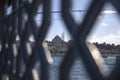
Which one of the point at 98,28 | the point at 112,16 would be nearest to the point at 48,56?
the point at 98,28

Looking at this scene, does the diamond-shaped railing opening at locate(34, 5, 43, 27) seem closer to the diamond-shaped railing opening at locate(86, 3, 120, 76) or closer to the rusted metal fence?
the rusted metal fence

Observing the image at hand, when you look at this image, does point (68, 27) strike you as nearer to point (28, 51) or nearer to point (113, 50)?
point (113, 50)

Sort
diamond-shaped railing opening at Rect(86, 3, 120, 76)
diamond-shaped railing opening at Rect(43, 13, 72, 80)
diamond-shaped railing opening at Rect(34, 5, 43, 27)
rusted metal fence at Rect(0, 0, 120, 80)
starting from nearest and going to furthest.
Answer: diamond-shaped railing opening at Rect(86, 3, 120, 76) < rusted metal fence at Rect(0, 0, 120, 80) < diamond-shaped railing opening at Rect(43, 13, 72, 80) < diamond-shaped railing opening at Rect(34, 5, 43, 27)

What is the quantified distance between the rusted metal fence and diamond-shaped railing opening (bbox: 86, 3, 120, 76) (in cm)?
2

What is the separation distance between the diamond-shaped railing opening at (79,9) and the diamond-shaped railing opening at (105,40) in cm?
12

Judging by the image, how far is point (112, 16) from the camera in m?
1.67

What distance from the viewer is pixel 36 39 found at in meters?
2.90

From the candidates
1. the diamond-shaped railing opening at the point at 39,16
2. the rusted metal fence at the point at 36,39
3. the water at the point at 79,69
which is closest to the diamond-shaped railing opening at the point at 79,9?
the rusted metal fence at the point at 36,39

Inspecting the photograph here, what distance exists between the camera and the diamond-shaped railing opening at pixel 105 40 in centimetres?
166

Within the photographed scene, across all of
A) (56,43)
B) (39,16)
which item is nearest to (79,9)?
(56,43)

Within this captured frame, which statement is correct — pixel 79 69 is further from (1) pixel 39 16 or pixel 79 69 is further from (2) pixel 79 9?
(1) pixel 39 16

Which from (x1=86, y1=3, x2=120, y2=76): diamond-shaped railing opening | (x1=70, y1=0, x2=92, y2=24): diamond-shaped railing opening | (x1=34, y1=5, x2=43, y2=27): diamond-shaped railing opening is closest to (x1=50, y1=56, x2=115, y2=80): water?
(x1=86, y1=3, x2=120, y2=76): diamond-shaped railing opening

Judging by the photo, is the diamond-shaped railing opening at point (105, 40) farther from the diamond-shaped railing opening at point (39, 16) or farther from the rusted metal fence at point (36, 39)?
the diamond-shaped railing opening at point (39, 16)

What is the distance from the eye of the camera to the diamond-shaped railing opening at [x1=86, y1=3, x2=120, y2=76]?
5.46 feet
